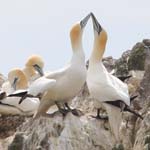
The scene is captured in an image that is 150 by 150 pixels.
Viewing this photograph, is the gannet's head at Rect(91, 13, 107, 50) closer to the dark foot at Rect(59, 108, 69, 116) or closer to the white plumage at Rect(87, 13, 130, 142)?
the white plumage at Rect(87, 13, 130, 142)

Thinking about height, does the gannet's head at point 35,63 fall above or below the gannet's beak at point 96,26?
below

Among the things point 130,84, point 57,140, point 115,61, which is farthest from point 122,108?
point 115,61

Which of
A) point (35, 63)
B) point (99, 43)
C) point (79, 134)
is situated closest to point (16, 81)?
point (35, 63)

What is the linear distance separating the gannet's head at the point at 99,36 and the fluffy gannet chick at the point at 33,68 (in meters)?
4.41

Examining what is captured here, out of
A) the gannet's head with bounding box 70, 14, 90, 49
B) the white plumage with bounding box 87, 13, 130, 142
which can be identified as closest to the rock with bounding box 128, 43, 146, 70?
the white plumage with bounding box 87, 13, 130, 142

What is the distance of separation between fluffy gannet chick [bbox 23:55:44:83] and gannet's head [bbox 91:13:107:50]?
4.41 metres

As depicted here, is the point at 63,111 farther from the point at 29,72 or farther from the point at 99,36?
the point at 29,72

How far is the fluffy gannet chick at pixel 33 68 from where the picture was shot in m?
20.4

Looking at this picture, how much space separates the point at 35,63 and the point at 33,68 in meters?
0.61

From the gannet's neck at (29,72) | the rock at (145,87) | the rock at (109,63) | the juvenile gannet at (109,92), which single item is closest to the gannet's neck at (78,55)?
the juvenile gannet at (109,92)

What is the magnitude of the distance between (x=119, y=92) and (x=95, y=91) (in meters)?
0.52

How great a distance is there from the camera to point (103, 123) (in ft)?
45.1

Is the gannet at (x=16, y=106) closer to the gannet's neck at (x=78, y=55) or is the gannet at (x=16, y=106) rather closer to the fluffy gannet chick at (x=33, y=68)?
the fluffy gannet chick at (x=33, y=68)

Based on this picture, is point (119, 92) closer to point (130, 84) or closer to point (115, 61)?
point (130, 84)
